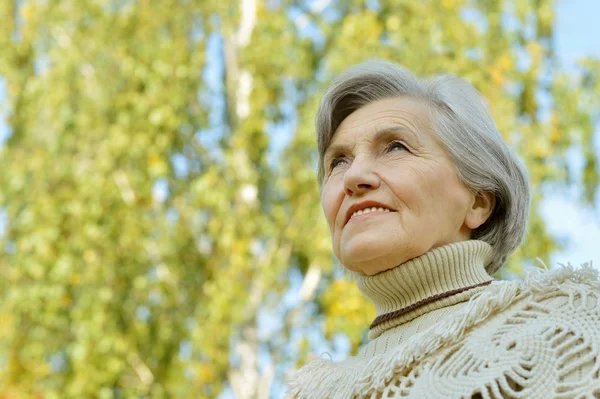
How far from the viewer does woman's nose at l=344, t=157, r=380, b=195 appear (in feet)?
5.51

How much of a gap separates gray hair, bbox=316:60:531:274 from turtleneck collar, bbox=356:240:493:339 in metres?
0.11

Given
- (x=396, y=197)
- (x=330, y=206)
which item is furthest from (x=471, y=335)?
(x=330, y=206)

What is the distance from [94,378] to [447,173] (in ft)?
18.2

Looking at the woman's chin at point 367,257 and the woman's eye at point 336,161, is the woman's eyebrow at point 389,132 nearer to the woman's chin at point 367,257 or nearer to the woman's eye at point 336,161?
the woman's eye at point 336,161

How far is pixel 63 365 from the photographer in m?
7.20

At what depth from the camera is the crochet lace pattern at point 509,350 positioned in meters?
1.34

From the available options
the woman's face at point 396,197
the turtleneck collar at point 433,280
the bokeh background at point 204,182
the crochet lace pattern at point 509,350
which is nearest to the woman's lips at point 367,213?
the woman's face at point 396,197

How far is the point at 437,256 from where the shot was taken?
165cm

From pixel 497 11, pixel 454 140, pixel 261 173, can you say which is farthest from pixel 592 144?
pixel 454 140

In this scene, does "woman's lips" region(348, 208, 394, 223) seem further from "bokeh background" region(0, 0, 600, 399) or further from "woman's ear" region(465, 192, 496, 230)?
"bokeh background" region(0, 0, 600, 399)

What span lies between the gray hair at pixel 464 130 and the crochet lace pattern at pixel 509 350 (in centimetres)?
26

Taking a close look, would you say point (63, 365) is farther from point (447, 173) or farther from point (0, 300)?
point (447, 173)

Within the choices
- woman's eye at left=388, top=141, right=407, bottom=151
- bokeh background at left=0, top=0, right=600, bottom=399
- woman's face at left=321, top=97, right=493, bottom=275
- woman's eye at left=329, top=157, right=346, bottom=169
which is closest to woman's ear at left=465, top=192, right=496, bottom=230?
woman's face at left=321, top=97, right=493, bottom=275

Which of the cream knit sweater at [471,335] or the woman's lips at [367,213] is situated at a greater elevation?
the woman's lips at [367,213]
